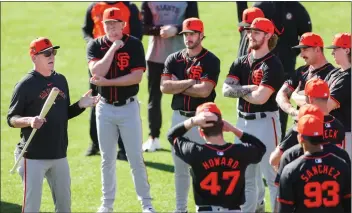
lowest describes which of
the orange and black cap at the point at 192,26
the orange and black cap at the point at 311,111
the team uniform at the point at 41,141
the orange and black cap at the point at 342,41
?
the team uniform at the point at 41,141

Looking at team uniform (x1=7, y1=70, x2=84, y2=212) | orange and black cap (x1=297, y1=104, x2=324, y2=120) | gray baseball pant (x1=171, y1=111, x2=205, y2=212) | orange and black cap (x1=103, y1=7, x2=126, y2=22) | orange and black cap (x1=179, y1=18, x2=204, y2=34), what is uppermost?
orange and black cap (x1=103, y1=7, x2=126, y2=22)

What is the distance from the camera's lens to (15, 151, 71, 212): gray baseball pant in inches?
349

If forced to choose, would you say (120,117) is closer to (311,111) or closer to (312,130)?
(311,111)

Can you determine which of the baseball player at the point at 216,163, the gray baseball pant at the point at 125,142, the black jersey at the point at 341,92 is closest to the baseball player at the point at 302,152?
the baseball player at the point at 216,163

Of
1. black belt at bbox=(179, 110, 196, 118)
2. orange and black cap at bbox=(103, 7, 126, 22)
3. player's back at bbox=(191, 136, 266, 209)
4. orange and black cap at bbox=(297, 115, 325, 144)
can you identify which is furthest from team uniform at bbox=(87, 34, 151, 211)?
orange and black cap at bbox=(297, 115, 325, 144)

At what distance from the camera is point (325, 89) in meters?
8.26

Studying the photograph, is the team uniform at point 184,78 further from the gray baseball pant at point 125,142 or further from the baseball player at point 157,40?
the baseball player at point 157,40

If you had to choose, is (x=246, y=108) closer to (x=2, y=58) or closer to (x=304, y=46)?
(x=304, y=46)

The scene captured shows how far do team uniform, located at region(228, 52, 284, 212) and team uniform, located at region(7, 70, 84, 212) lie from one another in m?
1.96

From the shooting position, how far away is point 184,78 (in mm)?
9961

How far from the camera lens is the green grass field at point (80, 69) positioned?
11.0 meters

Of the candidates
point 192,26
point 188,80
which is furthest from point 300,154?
point 192,26

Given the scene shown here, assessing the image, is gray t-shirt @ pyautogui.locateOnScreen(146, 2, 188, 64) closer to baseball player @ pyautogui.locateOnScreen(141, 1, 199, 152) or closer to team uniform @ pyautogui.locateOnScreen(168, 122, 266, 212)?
baseball player @ pyautogui.locateOnScreen(141, 1, 199, 152)

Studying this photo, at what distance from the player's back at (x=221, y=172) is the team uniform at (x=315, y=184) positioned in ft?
1.55
